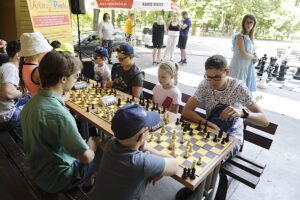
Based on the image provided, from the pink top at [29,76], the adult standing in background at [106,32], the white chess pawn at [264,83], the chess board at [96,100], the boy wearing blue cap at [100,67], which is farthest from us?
the adult standing in background at [106,32]

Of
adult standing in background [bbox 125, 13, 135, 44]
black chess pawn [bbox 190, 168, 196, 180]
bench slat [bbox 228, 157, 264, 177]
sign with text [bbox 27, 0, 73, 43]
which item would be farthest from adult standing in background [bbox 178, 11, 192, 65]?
black chess pawn [bbox 190, 168, 196, 180]

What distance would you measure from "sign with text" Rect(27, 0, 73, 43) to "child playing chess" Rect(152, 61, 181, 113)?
3648 millimetres

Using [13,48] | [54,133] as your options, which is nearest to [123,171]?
[54,133]

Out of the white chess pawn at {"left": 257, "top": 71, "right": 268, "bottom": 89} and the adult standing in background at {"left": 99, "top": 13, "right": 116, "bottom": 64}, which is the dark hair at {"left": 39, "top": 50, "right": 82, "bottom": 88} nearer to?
the white chess pawn at {"left": 257, "top": 71, "right": 268, "bottom": 89}

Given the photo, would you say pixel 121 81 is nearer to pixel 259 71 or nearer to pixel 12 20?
pixel 12 20

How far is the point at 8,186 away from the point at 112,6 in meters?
6.60

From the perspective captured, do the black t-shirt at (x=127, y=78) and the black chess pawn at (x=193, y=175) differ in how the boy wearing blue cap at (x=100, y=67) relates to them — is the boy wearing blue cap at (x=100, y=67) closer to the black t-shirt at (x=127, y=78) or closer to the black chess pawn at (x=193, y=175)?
the black t-shirt at (x=127, y=78)

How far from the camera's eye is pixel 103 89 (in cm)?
306

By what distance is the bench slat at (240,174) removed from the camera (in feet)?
6.38

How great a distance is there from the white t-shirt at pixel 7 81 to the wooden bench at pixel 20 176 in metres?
0.22

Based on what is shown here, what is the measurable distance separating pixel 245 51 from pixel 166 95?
1.99m

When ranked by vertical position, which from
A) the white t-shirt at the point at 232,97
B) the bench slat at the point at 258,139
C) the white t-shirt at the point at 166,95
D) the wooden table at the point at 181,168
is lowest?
the bench slat at the point at 258,139

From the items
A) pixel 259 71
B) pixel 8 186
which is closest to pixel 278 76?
pixel 259 71

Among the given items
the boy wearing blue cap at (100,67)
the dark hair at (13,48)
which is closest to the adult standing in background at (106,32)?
the boy wearing blue cap at (100,67)
